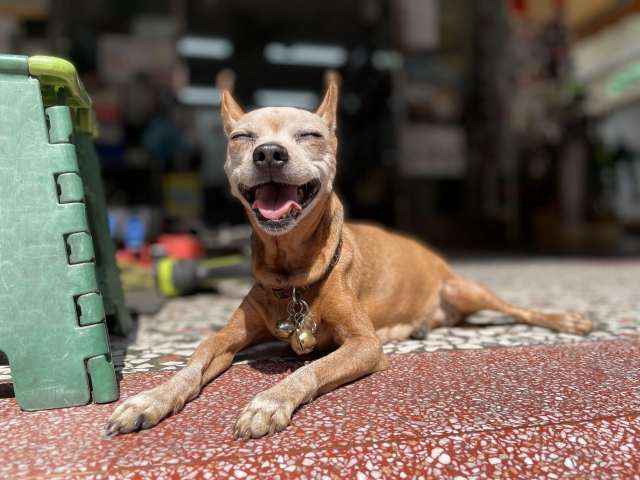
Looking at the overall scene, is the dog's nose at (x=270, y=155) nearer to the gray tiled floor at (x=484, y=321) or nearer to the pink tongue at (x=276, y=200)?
the pink tongue at (x=276, y=200)

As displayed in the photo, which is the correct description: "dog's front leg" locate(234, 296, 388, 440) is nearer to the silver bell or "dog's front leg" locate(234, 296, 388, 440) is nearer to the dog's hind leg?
the silver bell

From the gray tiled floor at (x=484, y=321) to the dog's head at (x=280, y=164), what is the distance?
26.2 inches

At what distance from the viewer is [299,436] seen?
54.9 inches

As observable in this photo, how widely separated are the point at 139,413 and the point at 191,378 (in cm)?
24

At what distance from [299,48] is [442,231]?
457 cm

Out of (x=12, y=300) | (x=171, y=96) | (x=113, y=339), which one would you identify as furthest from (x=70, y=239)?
(x=171, y=96)

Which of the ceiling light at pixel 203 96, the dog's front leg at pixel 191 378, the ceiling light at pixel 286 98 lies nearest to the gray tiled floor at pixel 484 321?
the dog's front leg at pixel 191 378

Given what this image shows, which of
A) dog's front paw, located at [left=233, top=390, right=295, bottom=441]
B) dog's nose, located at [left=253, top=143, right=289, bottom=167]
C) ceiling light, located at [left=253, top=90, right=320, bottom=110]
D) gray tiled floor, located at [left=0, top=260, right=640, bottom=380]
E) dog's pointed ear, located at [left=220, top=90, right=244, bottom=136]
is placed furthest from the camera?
ceiling light, located at [left=253, top=90, right=320, bottom=110]

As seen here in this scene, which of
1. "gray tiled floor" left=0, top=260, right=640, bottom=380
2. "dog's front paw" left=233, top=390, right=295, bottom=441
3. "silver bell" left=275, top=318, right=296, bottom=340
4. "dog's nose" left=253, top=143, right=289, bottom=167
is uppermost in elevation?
"dog's nose" left=253, top=143, right=289, bottom=167

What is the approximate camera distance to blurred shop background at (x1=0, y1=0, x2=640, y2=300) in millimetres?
7426

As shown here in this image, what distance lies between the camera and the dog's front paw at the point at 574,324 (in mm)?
2479

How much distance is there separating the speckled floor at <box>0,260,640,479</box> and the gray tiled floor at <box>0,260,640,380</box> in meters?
0.04

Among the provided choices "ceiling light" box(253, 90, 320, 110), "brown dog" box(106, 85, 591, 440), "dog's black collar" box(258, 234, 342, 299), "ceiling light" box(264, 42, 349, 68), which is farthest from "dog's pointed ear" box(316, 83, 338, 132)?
"ceiling light" box(253, 90, 320, 110)

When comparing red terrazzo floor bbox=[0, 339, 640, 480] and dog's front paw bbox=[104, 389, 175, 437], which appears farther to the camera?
dog's front paw bbox=[104, 389, 175, 437]
